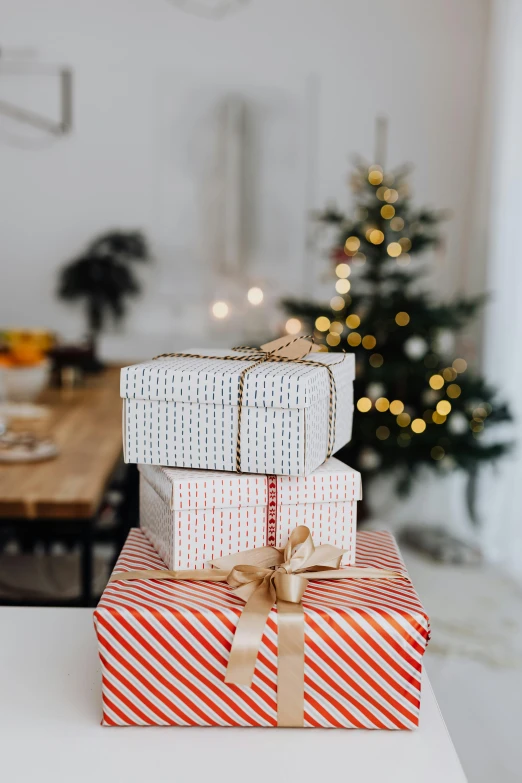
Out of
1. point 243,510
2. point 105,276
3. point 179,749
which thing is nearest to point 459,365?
point 105,276

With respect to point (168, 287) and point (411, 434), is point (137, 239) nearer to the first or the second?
point (168, 287)

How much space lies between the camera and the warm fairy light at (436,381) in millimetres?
3385

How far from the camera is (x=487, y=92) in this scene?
4.21 meters

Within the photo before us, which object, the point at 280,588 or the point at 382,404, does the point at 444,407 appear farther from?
the point at 280,588

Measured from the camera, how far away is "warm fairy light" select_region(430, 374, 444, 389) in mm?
Answer: 3385

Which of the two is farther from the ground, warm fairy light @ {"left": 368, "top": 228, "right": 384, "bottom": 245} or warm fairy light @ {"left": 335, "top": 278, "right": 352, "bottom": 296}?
warm fairy light @ {"left": 368, "top": 228, "right": 384, "bottom": 245}

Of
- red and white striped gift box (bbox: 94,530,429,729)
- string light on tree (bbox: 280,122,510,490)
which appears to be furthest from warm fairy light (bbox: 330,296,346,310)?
red and white striped gift box (bbox: 94,530,429,729)

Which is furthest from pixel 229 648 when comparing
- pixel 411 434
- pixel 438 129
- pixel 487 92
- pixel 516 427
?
pixel 438 129

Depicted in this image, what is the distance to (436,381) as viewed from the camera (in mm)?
3393

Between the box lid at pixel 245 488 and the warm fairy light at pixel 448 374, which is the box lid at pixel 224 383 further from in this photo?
the warm fairy light at pixel 448 374

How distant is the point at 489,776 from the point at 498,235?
245cm

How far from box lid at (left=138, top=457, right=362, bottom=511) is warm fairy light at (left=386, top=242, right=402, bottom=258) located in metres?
2.62

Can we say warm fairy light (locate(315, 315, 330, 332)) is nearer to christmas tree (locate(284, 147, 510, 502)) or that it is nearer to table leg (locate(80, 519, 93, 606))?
christmas tree (locate(284, 147, 510, 502))

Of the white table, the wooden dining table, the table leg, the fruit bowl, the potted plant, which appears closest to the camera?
the white table
